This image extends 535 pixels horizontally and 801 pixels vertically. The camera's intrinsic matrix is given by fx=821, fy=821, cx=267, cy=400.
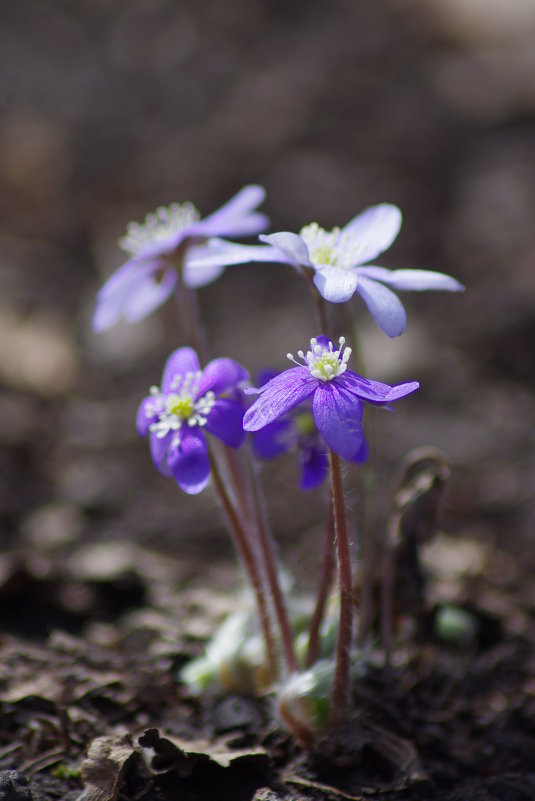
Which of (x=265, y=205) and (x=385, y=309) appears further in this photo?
(x=265, y=205)

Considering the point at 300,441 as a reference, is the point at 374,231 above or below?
above

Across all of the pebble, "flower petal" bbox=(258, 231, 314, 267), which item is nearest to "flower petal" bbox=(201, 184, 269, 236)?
"flower petal" bbox=(258, 231, 314, 267)

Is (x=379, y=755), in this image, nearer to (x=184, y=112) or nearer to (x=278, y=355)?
(x=278, y=355)

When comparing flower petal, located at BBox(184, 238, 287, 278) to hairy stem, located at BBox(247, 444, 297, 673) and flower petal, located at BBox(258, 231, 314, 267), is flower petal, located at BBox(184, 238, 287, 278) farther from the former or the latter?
hairy stem, located at BBox(247, 444, 297, 673)

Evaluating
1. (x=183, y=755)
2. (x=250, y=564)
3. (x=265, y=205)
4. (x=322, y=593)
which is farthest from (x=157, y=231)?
(x=265, y=205)

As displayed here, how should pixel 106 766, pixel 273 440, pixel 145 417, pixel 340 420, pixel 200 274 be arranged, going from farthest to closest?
pixel 200 274 < pixel 273 440 < pixel 145 417 < pixel 106 766 < pixel 340 420

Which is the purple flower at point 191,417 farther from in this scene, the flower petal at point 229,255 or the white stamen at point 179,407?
the flower petal at point 229,255

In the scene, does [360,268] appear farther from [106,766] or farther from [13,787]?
[13,787]
